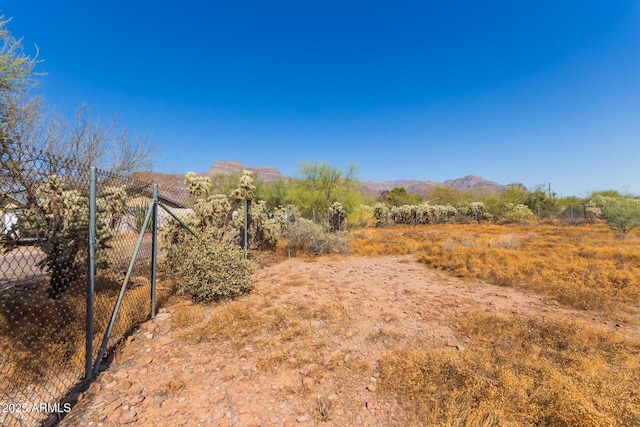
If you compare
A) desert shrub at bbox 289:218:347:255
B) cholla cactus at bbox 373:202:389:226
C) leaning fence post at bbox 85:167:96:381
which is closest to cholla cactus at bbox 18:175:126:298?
leaning fence post at bbox 85:167:96:381

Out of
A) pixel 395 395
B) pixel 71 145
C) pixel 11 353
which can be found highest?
pixel 71 145

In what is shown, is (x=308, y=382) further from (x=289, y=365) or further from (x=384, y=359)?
(x=384, y=359)

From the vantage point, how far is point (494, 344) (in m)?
3.74

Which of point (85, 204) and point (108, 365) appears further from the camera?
point (85, 204)

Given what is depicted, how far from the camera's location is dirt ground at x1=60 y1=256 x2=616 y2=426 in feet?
8.05

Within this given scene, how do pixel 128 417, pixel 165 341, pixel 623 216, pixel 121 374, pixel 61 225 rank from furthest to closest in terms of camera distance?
pixel 623 216, pixel 61 225, pixel 165 341, pixel 121 374, pixel 128 417

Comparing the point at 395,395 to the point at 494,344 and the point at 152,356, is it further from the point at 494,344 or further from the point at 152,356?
the point at 152,356

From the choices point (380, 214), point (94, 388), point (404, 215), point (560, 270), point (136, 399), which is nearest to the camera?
point (136, 399)

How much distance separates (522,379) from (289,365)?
251 cm

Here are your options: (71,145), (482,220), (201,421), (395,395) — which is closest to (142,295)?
(201,421)

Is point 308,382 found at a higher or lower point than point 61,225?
lower

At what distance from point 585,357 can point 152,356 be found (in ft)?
17.5

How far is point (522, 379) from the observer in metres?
2.88

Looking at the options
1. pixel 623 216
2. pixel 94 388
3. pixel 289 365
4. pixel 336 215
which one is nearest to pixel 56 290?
pixel 94 388
